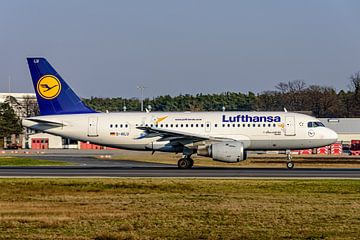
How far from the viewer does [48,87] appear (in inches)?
1921

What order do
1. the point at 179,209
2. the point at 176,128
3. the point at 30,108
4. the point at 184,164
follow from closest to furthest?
the point at 179,209
the point at 184,164
the point at 176,128
the point at 30,108

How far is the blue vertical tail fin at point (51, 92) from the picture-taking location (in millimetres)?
48656

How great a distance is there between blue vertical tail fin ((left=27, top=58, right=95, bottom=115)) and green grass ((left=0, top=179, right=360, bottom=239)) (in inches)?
605

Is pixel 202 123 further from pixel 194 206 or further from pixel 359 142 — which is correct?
pixel 359 142

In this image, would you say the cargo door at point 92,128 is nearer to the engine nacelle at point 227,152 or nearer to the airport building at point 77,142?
the engine nacelle at point 227,152

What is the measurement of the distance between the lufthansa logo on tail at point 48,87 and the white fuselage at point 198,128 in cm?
141

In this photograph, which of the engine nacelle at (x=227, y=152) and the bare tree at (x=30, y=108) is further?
the bare tree at (x=30, y=108)

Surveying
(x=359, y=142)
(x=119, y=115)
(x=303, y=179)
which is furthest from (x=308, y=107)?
(x=303, y=179)

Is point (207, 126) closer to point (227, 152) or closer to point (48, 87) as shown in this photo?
point (227, 152)

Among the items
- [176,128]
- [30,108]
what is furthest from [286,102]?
[176,128]

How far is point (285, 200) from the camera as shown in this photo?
83.7ft

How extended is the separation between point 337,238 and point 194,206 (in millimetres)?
7210

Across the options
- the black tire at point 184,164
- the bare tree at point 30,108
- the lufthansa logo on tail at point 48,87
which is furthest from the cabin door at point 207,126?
the bare tree at point 30,108

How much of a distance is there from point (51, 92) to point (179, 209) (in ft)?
89.8
